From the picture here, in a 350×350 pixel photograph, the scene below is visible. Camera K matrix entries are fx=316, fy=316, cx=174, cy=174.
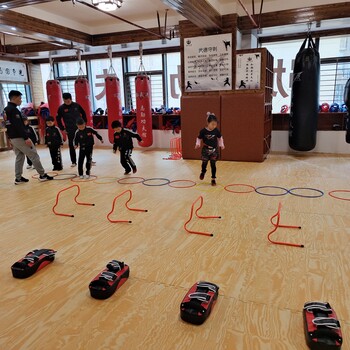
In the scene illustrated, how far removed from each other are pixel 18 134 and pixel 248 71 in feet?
15.4

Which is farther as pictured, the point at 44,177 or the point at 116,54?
the point at 116,54

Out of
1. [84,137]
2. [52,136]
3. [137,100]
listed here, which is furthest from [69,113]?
[137,100]

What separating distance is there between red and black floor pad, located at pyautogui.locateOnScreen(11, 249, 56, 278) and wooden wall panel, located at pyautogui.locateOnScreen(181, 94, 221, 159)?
16.9 ft

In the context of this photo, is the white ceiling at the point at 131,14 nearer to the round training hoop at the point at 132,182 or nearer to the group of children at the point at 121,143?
the group of children at the point at 121,143

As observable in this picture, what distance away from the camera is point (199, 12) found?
5.45 metres

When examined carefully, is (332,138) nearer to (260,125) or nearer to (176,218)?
(260,125)

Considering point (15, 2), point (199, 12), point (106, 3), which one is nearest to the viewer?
point (15, 2)

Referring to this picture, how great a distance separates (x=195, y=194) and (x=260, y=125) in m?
2.87

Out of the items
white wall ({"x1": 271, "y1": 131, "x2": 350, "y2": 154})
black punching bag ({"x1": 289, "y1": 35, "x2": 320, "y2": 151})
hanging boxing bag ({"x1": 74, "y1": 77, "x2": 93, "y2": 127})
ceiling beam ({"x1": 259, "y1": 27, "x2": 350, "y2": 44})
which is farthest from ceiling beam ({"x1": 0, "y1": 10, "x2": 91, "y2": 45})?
white wall ({"x1": 271, "y1": 131, "x2": 350, "y2": 154})

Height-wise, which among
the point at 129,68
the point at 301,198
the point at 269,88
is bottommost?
the point at 301,198

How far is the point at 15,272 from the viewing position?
101 inches

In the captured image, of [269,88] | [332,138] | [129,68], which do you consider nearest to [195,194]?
[269,88]

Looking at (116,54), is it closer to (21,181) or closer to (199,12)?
(199,12)

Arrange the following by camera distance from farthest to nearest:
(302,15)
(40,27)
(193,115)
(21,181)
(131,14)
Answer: (131,14), (193,115), (40,27), (302,15), (21,181)
